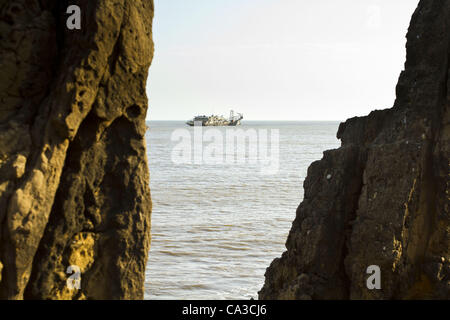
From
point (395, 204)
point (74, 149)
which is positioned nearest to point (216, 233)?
point (395, 204)

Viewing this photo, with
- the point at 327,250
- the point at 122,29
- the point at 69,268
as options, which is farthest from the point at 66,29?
the point at 327,250

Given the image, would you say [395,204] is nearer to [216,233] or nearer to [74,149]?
[74,149]

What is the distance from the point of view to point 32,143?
5.54m

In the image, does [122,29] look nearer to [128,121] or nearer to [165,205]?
[128,121]

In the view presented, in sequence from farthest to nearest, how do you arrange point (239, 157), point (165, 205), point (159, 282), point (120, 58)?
point (239, 157)
point (165, 205)
point (159, 282)
point (120, 58)

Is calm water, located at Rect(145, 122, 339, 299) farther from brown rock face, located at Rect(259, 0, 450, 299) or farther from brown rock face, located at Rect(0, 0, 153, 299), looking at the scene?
brown rock face, located at Rect(0, 0, 153, 299)

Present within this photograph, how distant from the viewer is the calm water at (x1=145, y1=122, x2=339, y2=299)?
12.0 m

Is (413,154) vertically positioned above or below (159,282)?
above

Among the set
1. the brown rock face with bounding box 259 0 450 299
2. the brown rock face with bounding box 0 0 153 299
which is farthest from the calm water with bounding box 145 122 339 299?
the brown rock face with bounding box 0 0 153 299

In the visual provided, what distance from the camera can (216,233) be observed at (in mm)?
16422

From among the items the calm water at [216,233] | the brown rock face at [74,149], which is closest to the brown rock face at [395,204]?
the brown rock face at [74,149]

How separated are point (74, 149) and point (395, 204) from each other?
11.1 ft

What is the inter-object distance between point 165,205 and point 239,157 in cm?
2919

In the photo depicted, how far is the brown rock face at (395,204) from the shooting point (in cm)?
708
